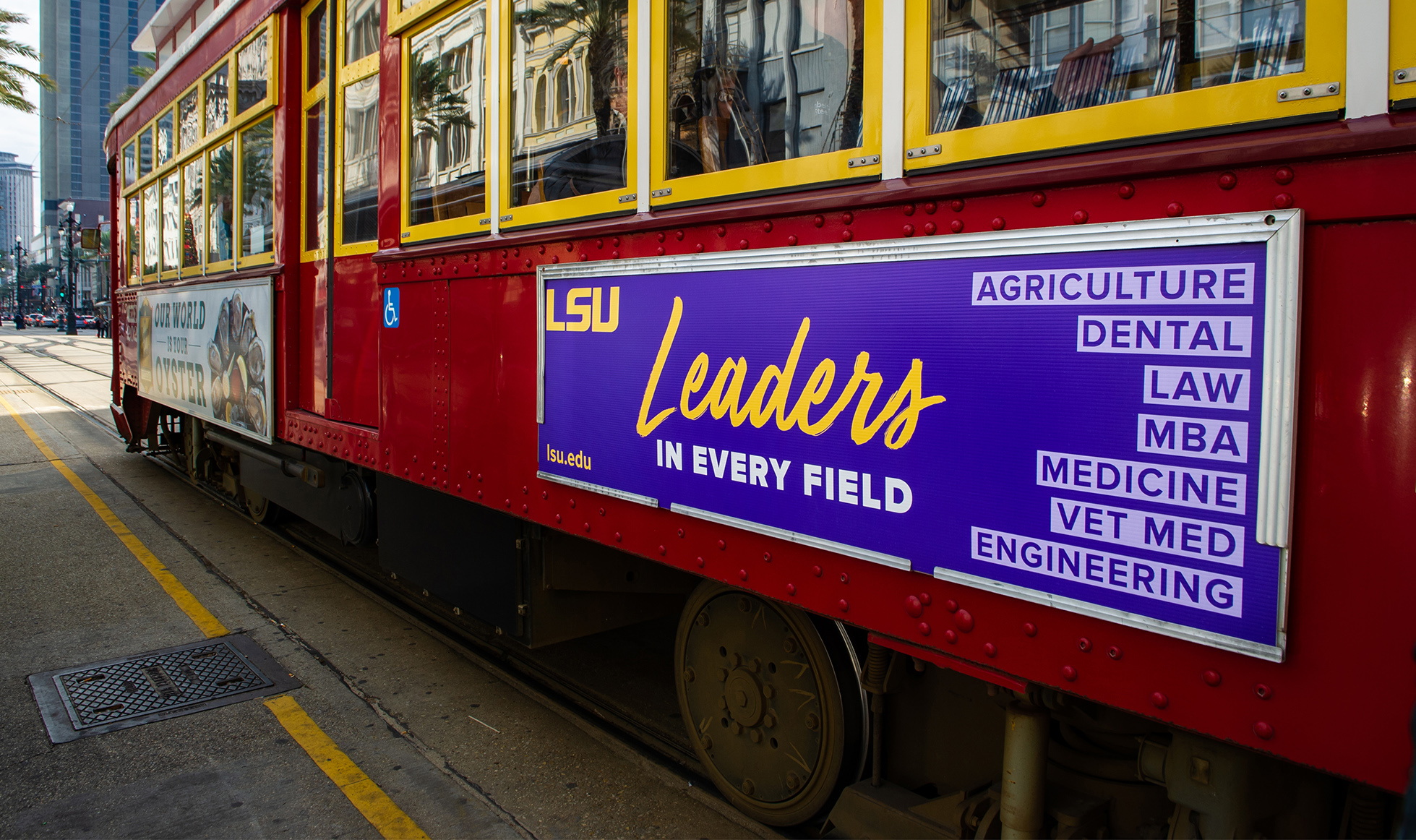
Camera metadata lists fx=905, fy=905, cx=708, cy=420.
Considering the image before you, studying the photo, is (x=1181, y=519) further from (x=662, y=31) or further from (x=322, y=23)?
(x=322, y=23)

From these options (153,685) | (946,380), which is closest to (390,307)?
(153,685)

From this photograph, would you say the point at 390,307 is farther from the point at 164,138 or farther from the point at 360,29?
the point at 164,138

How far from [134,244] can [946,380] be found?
910cm

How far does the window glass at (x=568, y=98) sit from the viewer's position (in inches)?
105

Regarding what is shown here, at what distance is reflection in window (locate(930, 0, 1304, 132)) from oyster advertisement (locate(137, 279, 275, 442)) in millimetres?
4405

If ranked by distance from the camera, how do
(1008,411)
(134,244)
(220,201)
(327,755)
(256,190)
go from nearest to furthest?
(1008,411) → (327,755) → (256,190) → (220,201) → (134,244)

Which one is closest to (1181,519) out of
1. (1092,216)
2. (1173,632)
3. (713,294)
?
(1173,632)

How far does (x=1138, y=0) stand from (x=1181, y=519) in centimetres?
91

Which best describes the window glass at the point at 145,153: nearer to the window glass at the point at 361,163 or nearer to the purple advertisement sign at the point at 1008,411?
the window glass at the point at 361,163

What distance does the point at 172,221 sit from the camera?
7.16m

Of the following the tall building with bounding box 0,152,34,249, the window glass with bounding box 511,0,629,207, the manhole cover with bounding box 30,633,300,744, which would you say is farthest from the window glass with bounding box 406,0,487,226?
the tall building with bounding box 0,152,34,249

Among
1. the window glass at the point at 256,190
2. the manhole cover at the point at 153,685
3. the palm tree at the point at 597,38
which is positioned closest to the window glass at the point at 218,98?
the window glass at the point at 256,190

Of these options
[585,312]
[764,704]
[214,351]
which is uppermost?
[585,312]

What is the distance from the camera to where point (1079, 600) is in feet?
5.28
